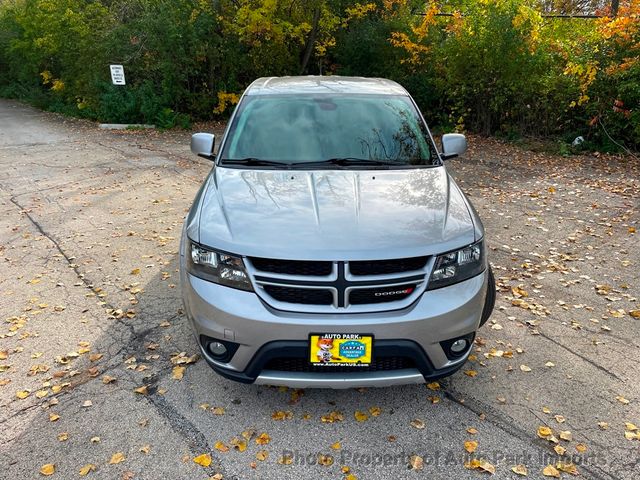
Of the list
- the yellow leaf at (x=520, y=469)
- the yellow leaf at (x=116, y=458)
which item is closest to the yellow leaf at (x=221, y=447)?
the yellow leaf at (x=116, y=458)

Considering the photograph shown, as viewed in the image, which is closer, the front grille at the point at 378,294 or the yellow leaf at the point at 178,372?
the front grille at the point at 378,294

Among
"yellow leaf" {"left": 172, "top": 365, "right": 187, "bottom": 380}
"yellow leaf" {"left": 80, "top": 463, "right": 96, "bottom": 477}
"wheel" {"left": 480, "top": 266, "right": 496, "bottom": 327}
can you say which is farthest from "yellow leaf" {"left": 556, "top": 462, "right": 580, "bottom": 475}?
"yellow leaf" {"left": 80, "top": 463, "right": 96, "bottom": 477}

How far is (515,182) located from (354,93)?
5046mm

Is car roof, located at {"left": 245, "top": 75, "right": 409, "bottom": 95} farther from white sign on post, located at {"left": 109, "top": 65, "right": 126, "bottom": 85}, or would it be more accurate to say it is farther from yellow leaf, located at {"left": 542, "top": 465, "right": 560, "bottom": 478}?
white sign on post, located at {"left": 109, "top": 65, "right": 126, "bottom": 85}

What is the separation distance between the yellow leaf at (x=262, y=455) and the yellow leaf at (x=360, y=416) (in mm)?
559

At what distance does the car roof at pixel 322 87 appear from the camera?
402cm

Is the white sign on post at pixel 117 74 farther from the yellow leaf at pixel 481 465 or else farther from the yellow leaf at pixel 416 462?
the yellow leaf at pixel 481 465

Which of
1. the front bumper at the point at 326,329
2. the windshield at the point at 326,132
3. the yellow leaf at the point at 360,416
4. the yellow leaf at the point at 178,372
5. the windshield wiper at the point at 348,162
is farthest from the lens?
the windshield at the point at 326,132

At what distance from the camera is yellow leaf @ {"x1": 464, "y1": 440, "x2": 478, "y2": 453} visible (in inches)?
101

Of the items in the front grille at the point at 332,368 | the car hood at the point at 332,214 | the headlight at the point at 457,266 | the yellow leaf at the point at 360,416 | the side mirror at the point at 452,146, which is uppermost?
the side mirror at the point at 452,146

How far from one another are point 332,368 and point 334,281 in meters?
0.45

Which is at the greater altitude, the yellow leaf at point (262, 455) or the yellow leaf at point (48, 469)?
the yellow leaf at point (48, 469)

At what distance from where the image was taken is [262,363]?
97.7 inches

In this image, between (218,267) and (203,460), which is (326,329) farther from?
(203,460)
